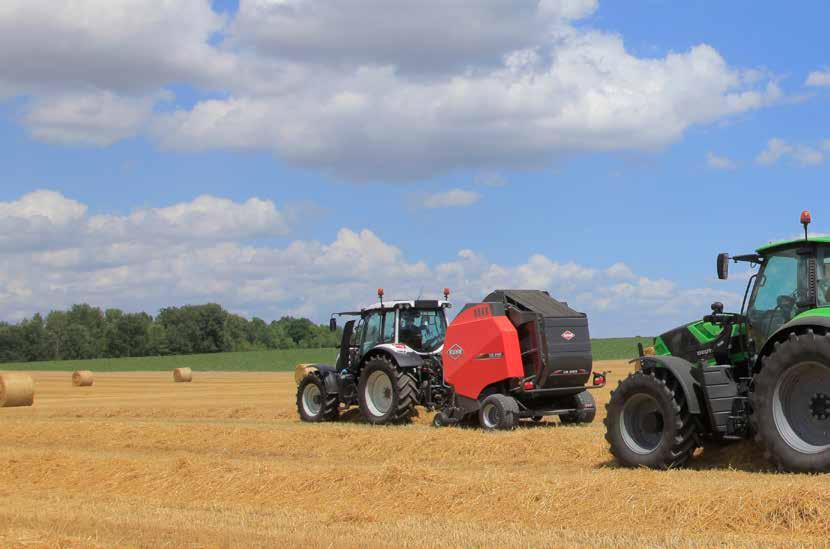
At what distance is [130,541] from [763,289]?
6642mm

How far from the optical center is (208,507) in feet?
31.3

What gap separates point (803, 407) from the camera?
9.26 metres

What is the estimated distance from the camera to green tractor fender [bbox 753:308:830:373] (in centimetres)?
909

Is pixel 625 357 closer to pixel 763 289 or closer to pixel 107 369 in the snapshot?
pixel 107 369

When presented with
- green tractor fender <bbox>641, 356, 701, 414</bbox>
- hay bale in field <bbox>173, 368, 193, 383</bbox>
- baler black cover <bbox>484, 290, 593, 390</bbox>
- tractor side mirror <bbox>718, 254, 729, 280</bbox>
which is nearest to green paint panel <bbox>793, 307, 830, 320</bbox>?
tractor side mirror <bbox>718, 254, 729, 280</bbox>

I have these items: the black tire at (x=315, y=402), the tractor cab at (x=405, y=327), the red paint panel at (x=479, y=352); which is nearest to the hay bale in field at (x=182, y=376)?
the black tire at (x=315, y=402)

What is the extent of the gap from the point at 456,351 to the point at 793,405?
Result: 7.75 m

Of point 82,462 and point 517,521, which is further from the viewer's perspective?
point 82,462

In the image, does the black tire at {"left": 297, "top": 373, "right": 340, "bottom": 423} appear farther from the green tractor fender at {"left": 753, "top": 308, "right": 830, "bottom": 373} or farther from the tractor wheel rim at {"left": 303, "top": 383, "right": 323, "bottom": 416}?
the green tractor fender at {"left": 753, "top": 308, "right": 830, "bottom": 373}

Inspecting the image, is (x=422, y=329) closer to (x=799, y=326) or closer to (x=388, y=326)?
(x=388, y=326)

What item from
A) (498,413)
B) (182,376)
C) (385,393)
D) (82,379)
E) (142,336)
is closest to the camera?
(498,413)

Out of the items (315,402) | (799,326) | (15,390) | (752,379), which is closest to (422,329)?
(315,402)

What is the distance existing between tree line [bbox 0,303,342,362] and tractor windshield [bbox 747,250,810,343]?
3994 inches

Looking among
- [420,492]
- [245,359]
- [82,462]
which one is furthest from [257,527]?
[245,359]
